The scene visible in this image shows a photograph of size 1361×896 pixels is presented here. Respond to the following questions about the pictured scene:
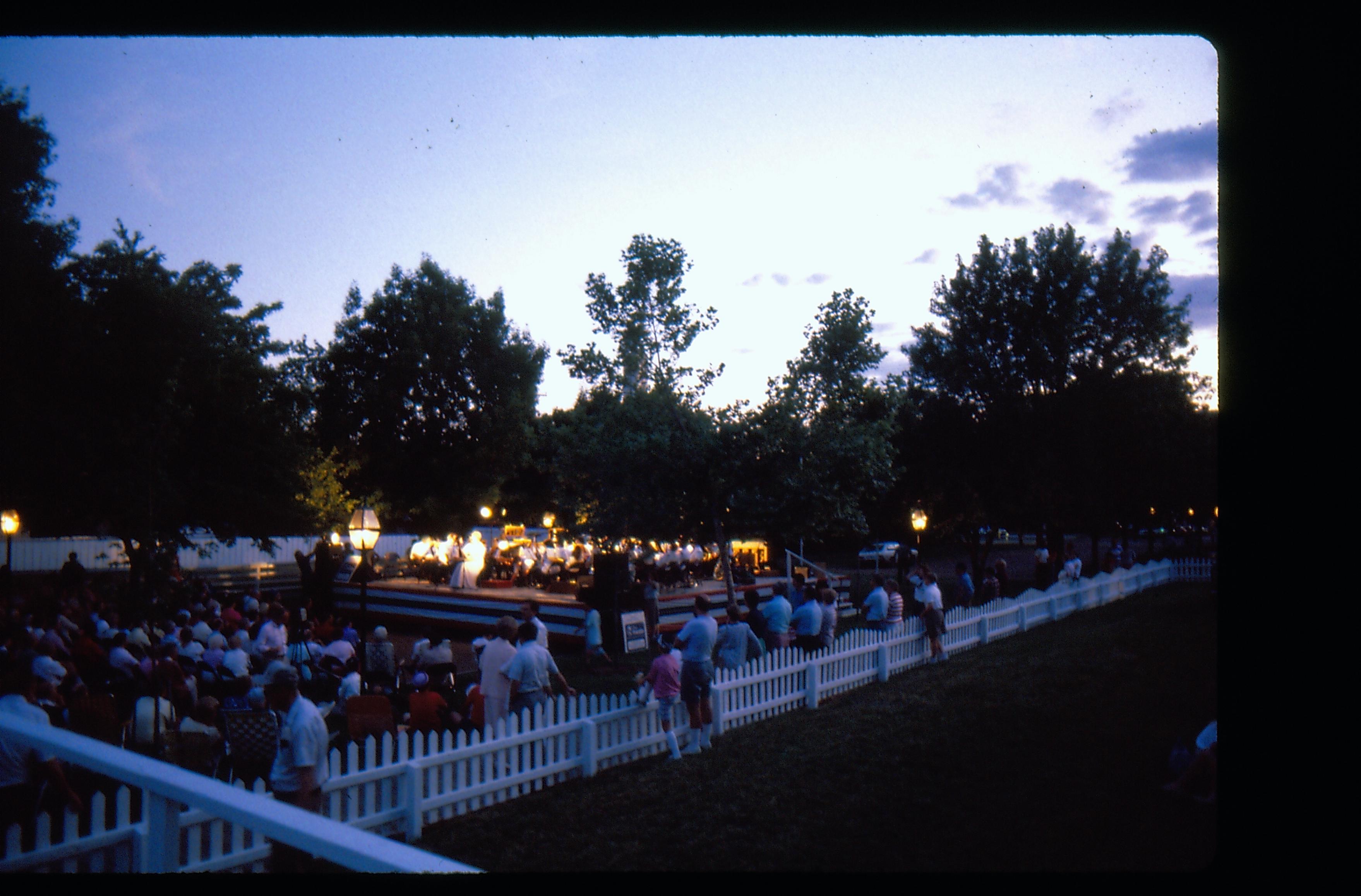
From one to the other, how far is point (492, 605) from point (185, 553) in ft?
54.6

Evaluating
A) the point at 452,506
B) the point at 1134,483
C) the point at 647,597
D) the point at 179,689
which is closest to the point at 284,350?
the point at 452,506

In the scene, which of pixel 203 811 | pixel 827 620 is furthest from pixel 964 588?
pixel 203 811

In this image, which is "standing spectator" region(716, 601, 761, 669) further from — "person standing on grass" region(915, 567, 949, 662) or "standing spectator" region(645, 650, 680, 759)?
"person standing on grass" region(915, 567, 949, 662)

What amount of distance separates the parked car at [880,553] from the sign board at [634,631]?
2092 centimetres

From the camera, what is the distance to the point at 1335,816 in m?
3.02

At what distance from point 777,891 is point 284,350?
1022 inches

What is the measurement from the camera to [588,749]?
23.9 ft

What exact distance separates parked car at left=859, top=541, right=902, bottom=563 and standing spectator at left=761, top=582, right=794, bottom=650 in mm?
24492

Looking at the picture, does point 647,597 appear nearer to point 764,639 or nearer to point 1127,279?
point 764,639

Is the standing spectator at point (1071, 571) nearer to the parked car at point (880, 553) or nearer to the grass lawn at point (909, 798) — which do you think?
the grass lawn at point (909, 798)

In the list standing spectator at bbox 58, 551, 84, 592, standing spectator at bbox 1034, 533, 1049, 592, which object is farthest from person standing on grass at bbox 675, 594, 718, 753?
standing spectator at bbox 1034, 533, 1049, 592

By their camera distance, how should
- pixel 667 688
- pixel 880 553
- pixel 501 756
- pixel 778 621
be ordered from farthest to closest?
pixel 880 553 < pixel 778 621 < pixel 667 688 < pixel 501 756

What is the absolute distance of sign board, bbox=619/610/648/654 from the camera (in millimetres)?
15117

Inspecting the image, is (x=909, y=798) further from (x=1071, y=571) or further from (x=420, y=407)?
(x=420, y=407)
